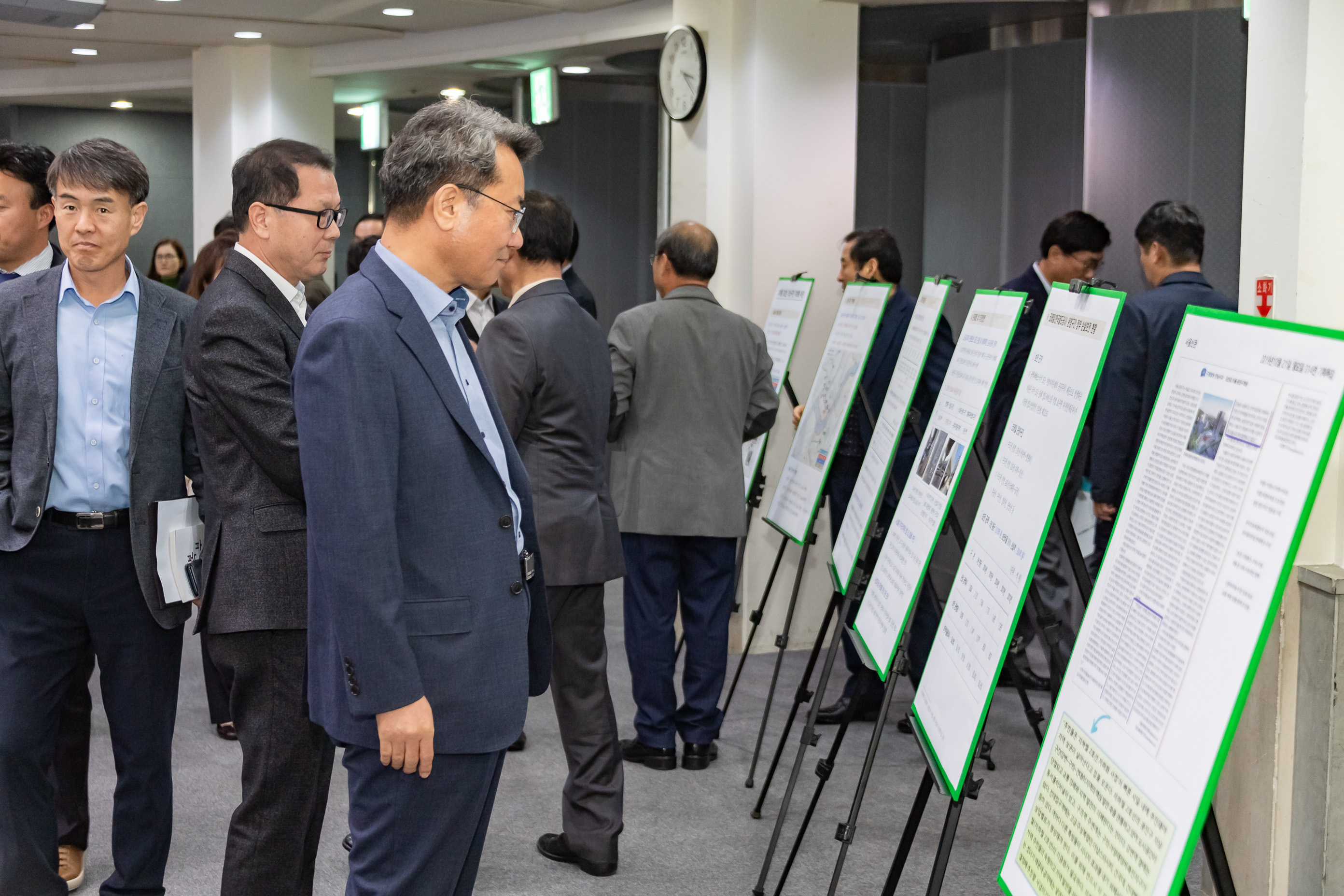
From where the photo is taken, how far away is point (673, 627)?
3.90 m

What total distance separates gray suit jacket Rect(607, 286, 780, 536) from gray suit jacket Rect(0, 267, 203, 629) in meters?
1.51

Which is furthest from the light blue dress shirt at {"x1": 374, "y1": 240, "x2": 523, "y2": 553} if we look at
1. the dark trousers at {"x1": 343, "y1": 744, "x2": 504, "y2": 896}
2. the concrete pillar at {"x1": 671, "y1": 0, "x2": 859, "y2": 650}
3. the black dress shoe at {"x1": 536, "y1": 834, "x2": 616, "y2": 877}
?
the concrete pillar at {"x1": 671, "y1": 0, "x2": 859, "y2": 650}

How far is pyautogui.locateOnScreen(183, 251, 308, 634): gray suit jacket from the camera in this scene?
2152 millimetres

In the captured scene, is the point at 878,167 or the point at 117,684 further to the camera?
the point at 878,167

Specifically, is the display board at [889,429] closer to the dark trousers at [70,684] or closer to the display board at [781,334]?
the display board at [781,334]

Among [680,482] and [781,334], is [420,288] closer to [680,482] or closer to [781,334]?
[680,482]

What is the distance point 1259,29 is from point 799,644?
3317mm

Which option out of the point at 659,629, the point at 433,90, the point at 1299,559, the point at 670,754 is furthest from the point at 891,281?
the point at 433,90

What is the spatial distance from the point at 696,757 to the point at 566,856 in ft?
2.61

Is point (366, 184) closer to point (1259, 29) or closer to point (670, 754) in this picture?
point (670, 754)

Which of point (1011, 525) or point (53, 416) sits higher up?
point (53, 416)

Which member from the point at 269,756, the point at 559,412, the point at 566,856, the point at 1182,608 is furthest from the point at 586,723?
the point at 1182,608

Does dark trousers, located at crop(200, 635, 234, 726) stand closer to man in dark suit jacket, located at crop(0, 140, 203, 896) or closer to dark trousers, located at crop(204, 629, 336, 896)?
man in dark suit jacket, located at crop(0, 140, 203, 896)

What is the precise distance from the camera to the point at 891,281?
4551 millimetres
